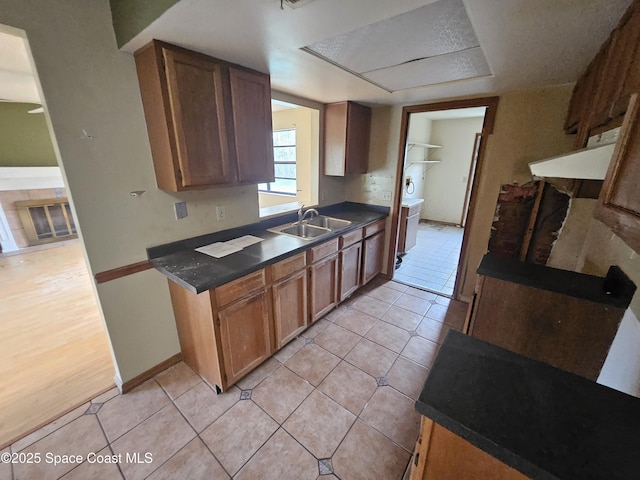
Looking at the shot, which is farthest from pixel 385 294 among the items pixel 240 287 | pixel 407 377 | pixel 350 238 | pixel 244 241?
pixel 240 287

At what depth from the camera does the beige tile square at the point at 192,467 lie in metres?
1.28

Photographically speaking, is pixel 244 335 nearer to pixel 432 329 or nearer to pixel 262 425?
pixel 262 425

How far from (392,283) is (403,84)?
2188 millimetres

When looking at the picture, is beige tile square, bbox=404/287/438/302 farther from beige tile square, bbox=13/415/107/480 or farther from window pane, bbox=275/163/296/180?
beige tile square, bbox=13/415/107/480

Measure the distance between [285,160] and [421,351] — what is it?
11.1 feet

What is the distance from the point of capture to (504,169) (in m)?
2.31

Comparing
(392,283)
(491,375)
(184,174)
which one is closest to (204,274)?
(184,174)

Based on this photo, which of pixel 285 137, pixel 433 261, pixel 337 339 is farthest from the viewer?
pixel 285 137

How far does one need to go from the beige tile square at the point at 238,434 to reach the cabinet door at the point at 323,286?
0.91 meters

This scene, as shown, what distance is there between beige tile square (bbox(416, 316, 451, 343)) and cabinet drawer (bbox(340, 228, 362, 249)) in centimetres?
104

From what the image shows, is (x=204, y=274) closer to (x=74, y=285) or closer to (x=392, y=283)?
(x=392, y=283)

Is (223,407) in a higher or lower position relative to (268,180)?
lower

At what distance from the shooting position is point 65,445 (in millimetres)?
1414

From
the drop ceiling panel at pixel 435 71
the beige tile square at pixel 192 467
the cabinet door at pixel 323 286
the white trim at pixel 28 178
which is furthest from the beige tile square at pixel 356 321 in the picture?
the white trim at pixel 28 178
